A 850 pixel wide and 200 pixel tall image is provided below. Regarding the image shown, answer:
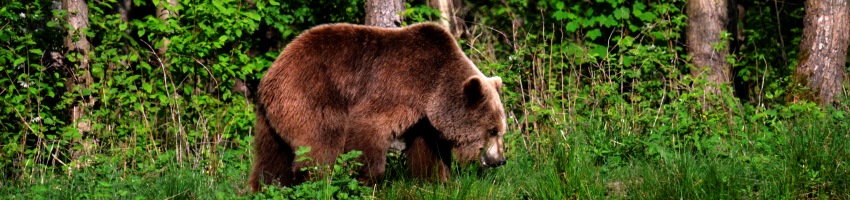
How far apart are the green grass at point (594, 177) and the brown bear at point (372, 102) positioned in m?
0.21

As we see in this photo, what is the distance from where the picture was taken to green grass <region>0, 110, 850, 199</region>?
18.0ft

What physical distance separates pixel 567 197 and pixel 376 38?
1641 mm

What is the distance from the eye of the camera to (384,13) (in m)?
8.03

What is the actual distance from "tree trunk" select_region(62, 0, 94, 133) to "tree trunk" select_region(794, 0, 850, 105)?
6.11 metres

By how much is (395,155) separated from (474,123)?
107cm

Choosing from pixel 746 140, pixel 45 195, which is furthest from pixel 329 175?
pixel 746 140

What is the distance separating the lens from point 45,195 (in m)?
6.09

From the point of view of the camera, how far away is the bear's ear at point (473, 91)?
249 inches

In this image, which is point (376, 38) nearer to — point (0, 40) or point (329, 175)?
point (329, 175)

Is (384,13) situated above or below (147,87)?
above

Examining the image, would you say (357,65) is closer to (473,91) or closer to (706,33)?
(473,91)

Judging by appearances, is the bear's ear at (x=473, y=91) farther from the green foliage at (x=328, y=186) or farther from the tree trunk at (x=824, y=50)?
the tree trunk at (x=824, y=50)

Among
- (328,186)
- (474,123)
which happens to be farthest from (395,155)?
(328,186)

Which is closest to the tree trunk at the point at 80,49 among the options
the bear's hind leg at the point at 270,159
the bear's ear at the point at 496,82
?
the bear's hind leg at the point at 270,159
